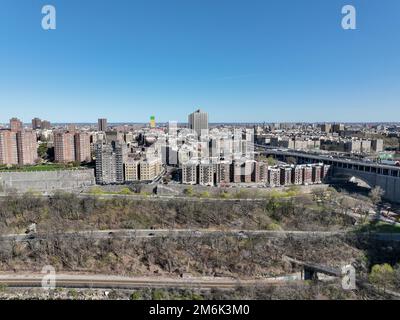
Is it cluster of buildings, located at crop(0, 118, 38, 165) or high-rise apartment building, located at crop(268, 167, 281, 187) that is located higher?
cluster of buildings, located at crop(0, 118, 38, 165)

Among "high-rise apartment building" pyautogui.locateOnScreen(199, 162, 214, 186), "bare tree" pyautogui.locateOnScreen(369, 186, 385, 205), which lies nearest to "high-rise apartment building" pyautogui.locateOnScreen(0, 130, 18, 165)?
"high-rise apartment building" pyautogui.locateOnScreen(199, 162, 214, 186)

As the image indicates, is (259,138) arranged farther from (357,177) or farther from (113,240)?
(113,240)

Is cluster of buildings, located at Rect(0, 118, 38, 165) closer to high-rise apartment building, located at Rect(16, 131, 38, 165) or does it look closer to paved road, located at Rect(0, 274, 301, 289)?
high-rise apartment building, located at Rect(16, 131, 38, 165)

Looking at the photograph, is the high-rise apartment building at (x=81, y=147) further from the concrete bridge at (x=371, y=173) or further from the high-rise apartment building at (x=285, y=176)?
the concrete bridge at (x=371, y=173)

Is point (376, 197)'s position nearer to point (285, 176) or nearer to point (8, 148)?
point (285, 176)

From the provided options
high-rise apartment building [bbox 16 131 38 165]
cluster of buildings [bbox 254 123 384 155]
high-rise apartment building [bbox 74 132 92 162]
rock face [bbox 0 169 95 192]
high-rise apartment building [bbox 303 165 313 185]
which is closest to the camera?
rock face [bbox 0 169 95 192]

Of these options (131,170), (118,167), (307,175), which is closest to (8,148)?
(118,167)

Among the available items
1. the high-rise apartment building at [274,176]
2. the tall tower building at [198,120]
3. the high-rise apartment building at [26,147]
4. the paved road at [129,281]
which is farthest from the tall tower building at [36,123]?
the paved road at [129,281]
